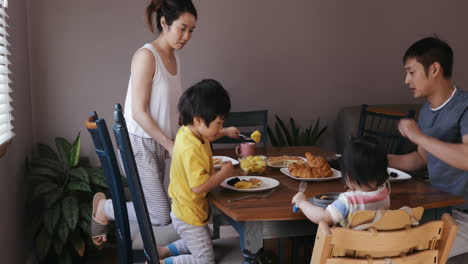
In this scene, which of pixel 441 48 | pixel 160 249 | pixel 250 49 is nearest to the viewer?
pixel 160 249

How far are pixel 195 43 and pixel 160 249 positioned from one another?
1.97 m

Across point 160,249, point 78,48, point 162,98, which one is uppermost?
point 78,48

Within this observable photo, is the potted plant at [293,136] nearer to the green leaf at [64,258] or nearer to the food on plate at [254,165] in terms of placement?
the food on plate at [254,165]

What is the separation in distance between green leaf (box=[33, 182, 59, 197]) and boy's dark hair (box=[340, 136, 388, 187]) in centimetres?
199

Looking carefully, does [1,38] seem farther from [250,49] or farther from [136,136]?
[250,49]

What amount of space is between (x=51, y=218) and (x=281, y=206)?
1.72 m

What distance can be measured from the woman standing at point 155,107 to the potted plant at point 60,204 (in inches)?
A: 21.2

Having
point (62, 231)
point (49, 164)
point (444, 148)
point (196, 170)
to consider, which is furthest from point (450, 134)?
point (49, 164)

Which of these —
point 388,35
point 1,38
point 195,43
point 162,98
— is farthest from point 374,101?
point 1,38

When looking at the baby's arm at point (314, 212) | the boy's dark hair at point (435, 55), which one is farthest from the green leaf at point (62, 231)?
the boy's dark hair at point (435, 55)

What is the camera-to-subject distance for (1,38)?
2.43 meters

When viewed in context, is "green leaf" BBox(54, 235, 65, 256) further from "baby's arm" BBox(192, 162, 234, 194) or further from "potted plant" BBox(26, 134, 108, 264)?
"baby's arm" BBox(192, 162, 234, 194)

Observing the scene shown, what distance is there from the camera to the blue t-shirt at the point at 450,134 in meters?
2.08

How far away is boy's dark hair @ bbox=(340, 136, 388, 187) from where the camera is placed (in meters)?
1.57
